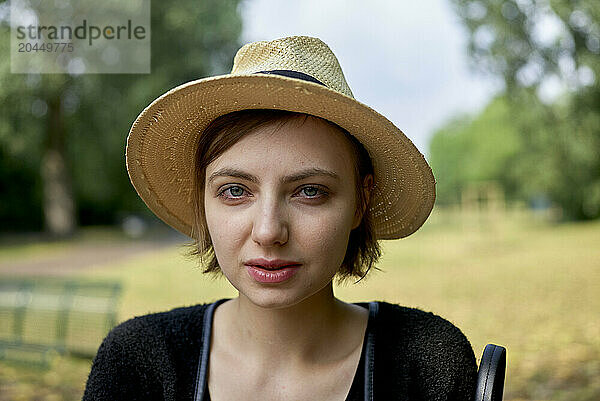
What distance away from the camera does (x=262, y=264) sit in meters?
0.99

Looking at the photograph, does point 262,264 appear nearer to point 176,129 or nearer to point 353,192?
point 353,192

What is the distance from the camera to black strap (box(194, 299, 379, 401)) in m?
1.11

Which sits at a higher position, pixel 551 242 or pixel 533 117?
pixel 533 117

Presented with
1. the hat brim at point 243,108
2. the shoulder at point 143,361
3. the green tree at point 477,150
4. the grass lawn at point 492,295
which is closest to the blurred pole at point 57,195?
the grass lawn at point 492,295

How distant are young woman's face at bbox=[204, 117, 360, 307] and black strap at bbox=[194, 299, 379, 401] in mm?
188

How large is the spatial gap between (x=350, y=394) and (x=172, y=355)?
0.32m

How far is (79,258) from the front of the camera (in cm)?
1095

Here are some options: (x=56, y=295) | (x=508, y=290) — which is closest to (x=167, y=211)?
(x=56, y=295)

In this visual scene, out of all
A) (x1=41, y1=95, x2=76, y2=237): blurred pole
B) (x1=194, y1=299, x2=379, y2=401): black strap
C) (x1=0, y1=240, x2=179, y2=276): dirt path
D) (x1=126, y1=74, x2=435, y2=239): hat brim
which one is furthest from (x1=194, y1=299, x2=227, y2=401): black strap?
(x1=41, y1=95, x2=76, y2=237): blurred pole

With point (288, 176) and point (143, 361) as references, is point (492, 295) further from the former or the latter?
point (288, 176)

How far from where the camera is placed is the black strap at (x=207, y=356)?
1.11m

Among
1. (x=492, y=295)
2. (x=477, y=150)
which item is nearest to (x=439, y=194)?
(x=492, y=295)

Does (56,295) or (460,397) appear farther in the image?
(56,295)

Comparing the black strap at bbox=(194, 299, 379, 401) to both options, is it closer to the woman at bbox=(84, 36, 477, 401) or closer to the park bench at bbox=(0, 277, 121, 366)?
the woman at bbox=(84, 36, 477, 401)
